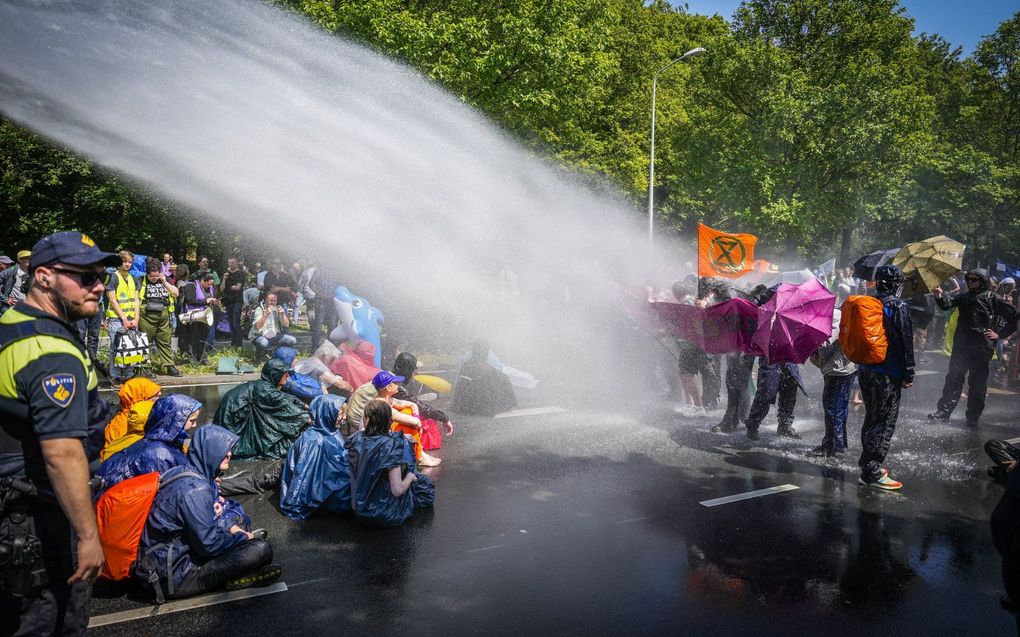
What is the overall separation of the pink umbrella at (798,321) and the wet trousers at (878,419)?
1087 mm

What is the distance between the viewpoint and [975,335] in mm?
9242

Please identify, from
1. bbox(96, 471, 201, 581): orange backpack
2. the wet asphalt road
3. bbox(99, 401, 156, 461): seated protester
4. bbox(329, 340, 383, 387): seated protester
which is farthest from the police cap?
bbox(329, 340, 383, 387): seated protester

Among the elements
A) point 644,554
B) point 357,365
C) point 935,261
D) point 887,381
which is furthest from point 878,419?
point 935,261

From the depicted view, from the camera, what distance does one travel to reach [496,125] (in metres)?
16.7

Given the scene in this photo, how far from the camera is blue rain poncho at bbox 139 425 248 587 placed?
4336 mm

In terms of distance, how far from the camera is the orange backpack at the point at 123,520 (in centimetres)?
424

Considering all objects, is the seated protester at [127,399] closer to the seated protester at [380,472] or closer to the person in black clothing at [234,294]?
the seated protester at [380,472]

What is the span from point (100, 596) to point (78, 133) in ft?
24.4

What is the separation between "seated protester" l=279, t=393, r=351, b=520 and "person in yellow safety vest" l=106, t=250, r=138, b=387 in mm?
5674

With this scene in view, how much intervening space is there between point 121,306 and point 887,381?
31.7 ft

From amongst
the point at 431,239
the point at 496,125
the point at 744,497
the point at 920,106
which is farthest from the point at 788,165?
the point at 744,497

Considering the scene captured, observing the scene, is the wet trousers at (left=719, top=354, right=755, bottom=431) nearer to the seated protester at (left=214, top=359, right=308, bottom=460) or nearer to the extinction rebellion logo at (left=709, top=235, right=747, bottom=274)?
the extinction rebellion logo at (left=709, top=235, right=747, bottom=274)

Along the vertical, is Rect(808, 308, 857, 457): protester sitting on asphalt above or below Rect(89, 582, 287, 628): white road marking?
above

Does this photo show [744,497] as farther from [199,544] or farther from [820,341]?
[199,544]
